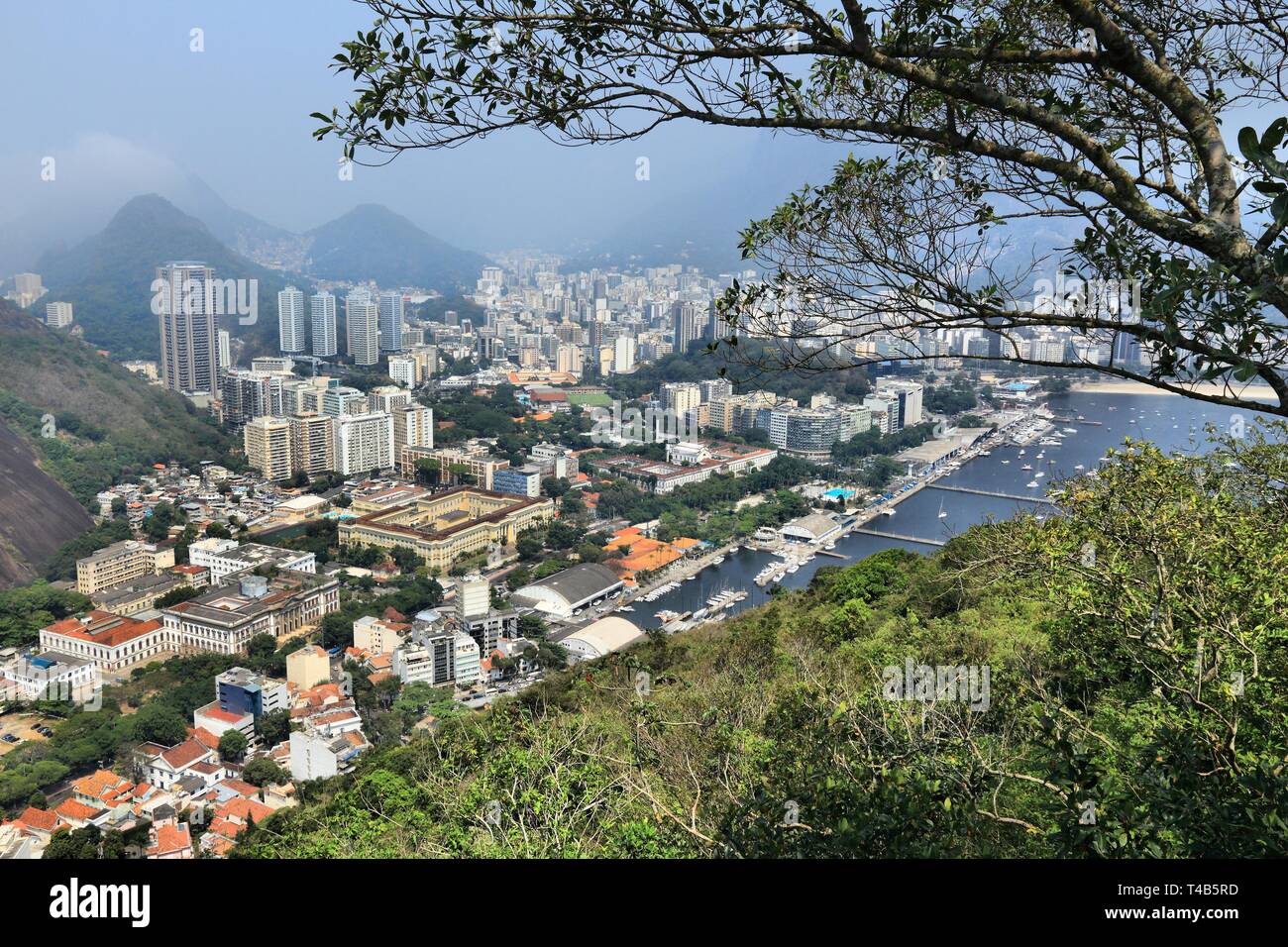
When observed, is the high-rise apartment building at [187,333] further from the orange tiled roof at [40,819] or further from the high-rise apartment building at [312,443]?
the orange tiled roof at [40,819]

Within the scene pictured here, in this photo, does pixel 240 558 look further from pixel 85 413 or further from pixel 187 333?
pixel 187 333

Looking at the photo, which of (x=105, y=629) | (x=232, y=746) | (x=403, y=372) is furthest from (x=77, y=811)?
(x=403, y=372)

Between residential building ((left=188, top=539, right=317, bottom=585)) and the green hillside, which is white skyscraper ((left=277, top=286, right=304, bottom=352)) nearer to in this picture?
Result: the green hillside

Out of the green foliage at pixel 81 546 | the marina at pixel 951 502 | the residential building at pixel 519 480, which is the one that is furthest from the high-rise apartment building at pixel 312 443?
the marina at pixel 951 502

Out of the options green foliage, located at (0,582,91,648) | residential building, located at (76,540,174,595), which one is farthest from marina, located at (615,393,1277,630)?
green foliage, located at (0,582,91,648)

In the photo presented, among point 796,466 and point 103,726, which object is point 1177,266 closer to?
point 103,726

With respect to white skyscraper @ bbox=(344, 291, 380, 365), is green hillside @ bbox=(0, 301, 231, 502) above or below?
below
